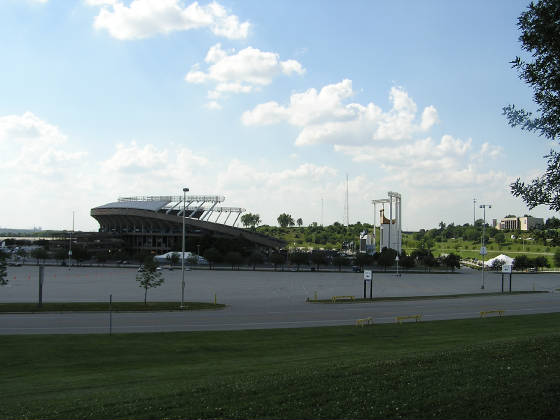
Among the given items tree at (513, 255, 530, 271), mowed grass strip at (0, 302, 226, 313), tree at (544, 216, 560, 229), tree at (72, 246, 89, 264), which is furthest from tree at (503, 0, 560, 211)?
tree at (72, 246, 89, 264)

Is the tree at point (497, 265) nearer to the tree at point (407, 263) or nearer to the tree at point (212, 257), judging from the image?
the tree at point (407, 263)

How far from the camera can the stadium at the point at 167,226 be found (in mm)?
110375

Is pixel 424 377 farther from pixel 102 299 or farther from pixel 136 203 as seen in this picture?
pixel 136 203

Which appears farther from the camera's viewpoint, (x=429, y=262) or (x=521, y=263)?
(x=521, y=263)

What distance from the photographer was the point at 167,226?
4542 inches

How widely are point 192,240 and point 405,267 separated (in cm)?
5068

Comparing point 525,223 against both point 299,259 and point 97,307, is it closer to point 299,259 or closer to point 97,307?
point 299,259

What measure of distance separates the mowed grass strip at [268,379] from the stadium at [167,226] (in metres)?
85.3

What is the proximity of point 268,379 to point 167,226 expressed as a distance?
108 metres

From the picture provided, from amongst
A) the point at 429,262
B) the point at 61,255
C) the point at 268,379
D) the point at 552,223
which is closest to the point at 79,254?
the point at 61,255

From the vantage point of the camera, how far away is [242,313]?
103ft

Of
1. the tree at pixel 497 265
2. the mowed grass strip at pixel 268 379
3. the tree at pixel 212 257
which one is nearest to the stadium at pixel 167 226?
the tree at pixel 212 257

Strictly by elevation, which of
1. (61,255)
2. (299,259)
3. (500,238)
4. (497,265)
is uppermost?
(500,238)

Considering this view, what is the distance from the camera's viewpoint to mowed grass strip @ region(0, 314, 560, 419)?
809 centimetres
